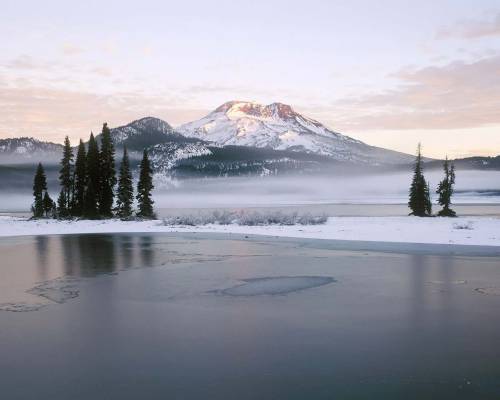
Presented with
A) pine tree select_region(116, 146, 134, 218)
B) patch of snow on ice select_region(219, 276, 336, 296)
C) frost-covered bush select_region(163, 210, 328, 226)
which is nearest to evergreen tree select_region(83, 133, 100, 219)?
pine tree select_region(116, 146, 134, 218)

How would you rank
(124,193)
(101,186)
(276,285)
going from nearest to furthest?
(276,285)
(124,193)
(101,186)

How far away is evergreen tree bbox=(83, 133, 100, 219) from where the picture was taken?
62969mm

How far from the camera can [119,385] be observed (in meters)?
7.40

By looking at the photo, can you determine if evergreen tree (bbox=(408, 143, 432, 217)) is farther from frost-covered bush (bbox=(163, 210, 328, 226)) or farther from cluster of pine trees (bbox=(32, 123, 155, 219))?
cluster of pine trees (bbox=(32, 123, 155, 219))

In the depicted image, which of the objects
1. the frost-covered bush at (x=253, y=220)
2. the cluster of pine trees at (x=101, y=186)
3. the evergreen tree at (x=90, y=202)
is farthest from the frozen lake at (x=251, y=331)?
the evergreen tree at (x=90, y=202)

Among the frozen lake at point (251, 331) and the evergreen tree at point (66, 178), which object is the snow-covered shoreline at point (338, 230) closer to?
the frozen lake at point (251, 331)

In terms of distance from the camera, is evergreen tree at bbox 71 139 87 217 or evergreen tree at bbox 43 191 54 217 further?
evergreen tree at bbox 43 191 54 217

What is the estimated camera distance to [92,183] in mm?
63906

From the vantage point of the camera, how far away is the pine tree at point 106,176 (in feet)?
212

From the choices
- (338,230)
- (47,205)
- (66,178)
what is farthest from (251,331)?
(47,205)

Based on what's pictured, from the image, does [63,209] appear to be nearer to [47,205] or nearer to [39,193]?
[39,193]

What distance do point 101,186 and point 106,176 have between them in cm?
174

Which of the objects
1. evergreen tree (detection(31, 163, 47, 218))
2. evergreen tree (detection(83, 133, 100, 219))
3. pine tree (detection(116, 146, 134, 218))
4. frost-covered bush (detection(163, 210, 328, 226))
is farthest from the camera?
evergreen tree (detection(31, 163, 47, 218))

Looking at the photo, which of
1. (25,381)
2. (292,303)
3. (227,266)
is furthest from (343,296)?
(25,381)
